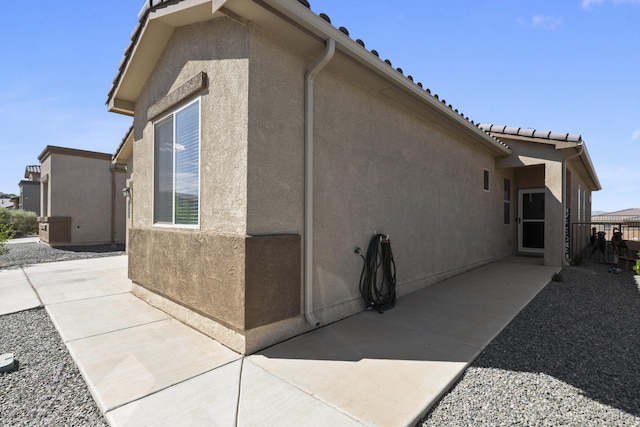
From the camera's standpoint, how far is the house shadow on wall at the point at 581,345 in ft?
9.03

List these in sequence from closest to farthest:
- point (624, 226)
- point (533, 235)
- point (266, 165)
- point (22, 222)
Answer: point (266, 165)
point (533, 235)
point (624, 226)
point (22, 222)

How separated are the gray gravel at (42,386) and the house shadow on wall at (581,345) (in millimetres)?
3559

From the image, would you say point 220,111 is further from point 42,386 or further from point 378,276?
point 378,276

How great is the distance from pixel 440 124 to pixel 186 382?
6.48 m

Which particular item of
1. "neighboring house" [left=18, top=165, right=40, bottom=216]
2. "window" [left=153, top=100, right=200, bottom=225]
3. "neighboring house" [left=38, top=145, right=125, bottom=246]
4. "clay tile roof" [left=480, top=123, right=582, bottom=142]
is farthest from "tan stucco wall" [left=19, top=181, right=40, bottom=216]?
"clay tile roof" [left=480, top=123, right=582, bottom=142]

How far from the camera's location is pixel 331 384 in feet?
8.69

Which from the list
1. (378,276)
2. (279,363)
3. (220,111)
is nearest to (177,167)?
(220,111)

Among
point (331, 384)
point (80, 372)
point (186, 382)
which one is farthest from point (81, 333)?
point (331, 384)

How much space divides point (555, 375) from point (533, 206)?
9878 mm

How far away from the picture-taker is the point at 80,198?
45.6 ft

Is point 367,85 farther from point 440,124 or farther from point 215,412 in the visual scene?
point 215,412

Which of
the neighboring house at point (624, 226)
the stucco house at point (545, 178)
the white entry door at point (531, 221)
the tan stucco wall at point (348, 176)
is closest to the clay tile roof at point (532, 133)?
the stucco house at point (545, 178)

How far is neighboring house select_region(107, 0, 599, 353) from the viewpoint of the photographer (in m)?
3.31

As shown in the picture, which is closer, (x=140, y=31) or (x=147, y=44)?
(x=140, y=31)
